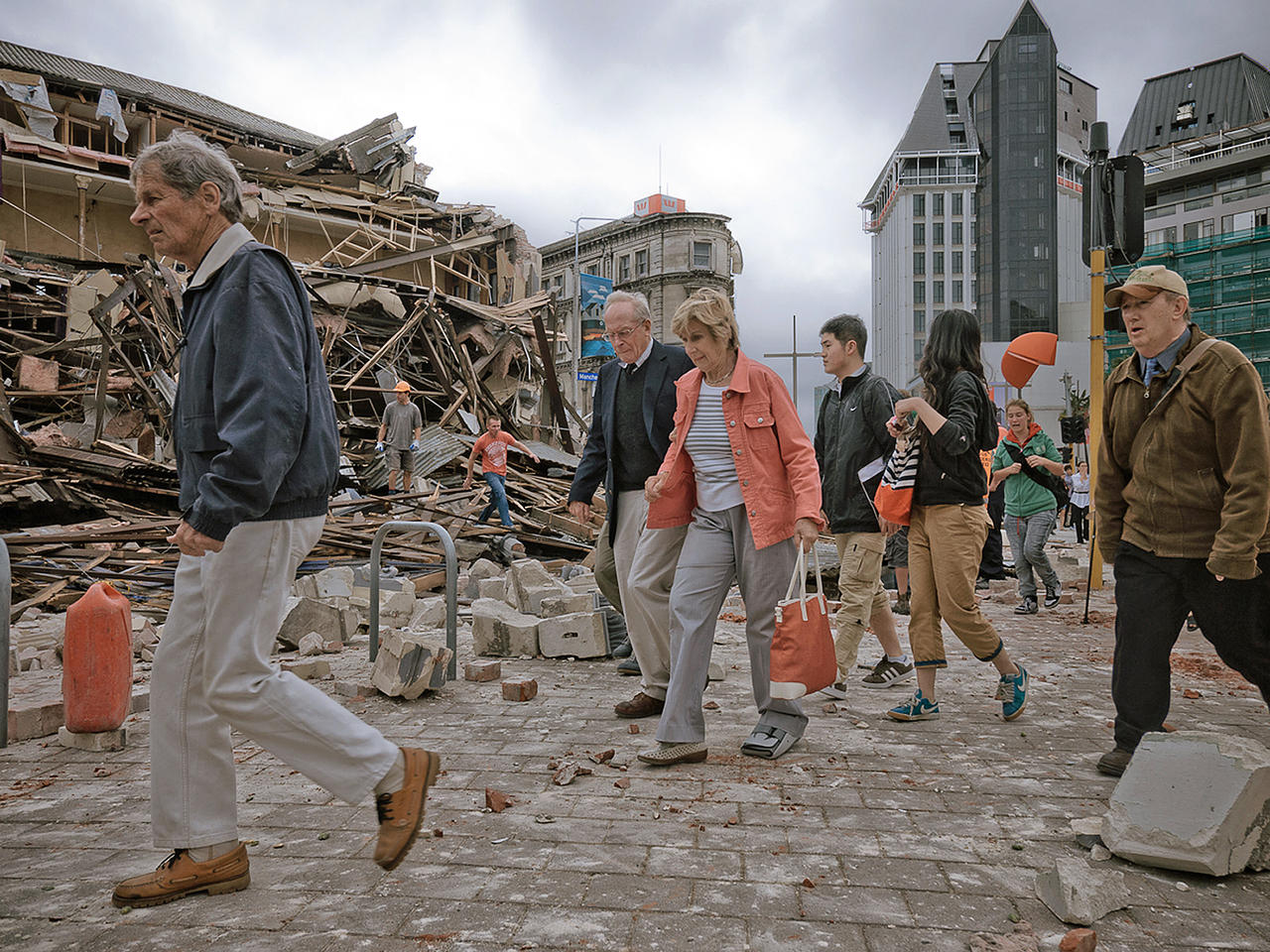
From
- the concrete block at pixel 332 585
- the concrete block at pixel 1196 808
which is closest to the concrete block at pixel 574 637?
the concrete block at pixel 332 585

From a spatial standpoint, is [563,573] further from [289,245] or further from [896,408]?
[289,245]

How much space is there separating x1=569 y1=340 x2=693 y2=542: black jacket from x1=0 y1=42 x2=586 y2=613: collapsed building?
19.7 ft

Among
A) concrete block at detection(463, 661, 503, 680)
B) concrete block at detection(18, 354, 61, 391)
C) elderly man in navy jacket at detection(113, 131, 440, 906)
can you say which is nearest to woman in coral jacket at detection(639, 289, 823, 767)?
elderly man in navy jacket at detection(113, 131, 440, 906)

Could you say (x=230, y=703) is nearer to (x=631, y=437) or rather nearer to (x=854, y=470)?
(x=631, y=437)

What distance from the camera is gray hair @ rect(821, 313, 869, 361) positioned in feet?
18.5

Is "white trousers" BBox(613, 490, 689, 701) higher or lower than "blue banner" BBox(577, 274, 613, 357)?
lower

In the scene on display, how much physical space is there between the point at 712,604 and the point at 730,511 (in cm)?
46

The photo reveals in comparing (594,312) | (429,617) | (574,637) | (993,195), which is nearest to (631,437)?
(574,637)

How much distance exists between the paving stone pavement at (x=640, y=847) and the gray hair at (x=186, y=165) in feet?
7.02

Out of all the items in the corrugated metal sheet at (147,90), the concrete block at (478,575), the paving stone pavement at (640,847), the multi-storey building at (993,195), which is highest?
the multi-storey building at (993,195)

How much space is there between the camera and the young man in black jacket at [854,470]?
222 inches

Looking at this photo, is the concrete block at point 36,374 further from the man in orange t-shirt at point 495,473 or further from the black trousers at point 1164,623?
the black trousers at point 1164,623

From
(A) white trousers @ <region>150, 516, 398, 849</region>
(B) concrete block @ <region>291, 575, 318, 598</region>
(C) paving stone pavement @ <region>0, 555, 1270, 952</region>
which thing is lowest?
(C) paving stone pavement @ <region>0, 555, 1270, 952</region>

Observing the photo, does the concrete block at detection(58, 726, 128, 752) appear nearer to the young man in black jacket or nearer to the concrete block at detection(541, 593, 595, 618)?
the concrete block at detection(541, 593, 595, 618)
